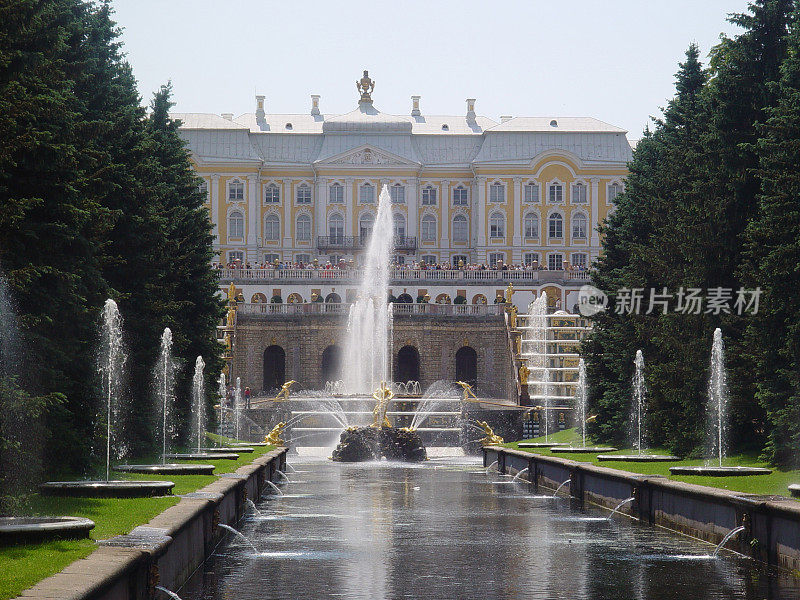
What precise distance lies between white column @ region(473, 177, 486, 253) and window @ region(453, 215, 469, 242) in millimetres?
1756

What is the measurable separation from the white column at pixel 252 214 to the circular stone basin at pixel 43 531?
88.1m

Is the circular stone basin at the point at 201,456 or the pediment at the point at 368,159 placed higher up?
the pediment at the point at 368,159

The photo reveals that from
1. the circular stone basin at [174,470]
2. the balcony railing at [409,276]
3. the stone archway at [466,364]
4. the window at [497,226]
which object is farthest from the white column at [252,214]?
the circular stone basin at [174,470]

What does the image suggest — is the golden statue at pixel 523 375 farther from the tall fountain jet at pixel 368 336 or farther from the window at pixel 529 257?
the window at pixel 529 257

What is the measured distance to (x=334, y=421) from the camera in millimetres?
50000

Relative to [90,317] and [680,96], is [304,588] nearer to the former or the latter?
[90,317]

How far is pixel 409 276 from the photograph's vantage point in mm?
81688

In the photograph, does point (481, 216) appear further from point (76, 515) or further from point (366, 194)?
point (76, 515)

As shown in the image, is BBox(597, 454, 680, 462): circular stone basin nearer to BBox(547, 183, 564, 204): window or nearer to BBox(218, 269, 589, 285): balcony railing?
BBox(218, 269, 589, 285): balcony railing

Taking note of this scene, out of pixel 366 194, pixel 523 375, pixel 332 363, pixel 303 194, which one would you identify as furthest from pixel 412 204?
pixel 523 375

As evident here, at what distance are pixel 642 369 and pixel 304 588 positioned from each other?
72.4ft

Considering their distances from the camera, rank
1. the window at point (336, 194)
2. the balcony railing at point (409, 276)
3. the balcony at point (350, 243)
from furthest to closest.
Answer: the window at point (336, 194)
the balcony at point (350, 243)
the balcony railing at point (409, 276)

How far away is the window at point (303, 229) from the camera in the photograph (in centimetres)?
10138

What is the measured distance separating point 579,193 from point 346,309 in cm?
3628
